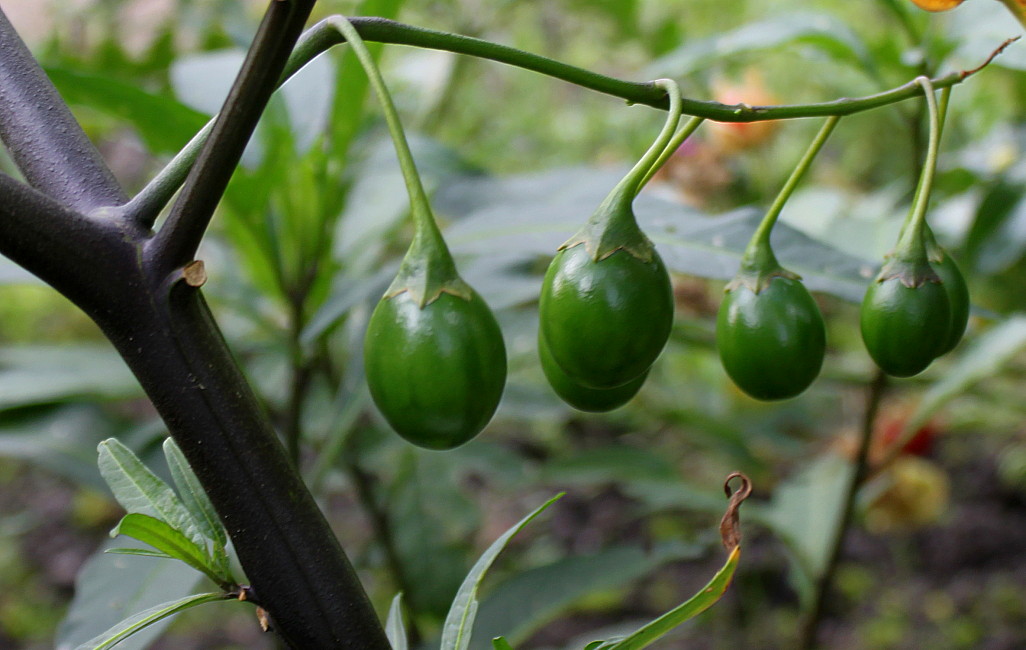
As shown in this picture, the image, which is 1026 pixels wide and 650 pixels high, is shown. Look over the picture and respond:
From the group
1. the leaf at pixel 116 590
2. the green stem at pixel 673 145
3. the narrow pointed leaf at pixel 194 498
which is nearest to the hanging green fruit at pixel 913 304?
the green stem at pixel 673 145

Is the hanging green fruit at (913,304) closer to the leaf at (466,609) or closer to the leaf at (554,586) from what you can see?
the leaf at (466,609)

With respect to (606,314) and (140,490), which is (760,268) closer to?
(606,314)

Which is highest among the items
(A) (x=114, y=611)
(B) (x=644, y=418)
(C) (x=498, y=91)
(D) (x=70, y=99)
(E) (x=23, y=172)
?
(C) (x=498, y=91)

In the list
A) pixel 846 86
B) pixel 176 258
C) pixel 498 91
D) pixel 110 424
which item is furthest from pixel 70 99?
pixel 498 91

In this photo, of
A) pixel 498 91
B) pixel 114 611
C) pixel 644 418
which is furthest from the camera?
pixel 498 91

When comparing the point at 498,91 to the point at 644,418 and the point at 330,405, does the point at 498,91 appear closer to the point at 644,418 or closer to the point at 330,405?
the point at 644,418

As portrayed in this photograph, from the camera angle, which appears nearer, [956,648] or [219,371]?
[219,371]

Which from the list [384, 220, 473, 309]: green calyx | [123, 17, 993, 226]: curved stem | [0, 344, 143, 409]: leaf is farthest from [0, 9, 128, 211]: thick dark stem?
[0, 344, 143, 409]: leaf
